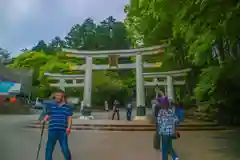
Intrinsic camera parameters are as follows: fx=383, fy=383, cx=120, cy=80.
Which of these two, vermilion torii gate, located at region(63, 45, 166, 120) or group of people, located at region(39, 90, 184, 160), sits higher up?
vermilion torii gate, located at region(63, 45, 166, 120)

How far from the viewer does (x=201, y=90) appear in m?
14.2

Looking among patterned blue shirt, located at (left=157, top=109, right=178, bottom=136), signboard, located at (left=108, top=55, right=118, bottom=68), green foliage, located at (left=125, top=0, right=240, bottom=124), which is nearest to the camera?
patterned blue shirt, located at (left=157, top=109, right=178, bottom=136)

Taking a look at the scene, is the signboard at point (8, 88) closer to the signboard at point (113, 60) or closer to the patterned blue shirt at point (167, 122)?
the patterned blue shirt at point (167, 122)

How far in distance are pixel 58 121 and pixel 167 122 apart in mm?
1624

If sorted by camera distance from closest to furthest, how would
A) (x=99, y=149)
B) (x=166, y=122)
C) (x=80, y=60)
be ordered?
1. (x=166, y=122)
2. (x=99, y=149)
3. (x=80, y=60)

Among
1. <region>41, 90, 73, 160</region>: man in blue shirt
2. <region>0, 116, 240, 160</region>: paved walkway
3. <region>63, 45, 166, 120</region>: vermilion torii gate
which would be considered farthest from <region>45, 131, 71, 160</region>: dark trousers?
<region>63, 45, 166, 120</region>: vermilion torii gate

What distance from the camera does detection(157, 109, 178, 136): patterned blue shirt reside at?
18.9 feet

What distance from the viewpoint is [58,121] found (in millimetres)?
5527

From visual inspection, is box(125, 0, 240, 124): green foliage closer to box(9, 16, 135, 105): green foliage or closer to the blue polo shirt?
box(9, 16, 135, 105): green foliage

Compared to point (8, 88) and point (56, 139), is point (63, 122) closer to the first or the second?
point (56, 139)

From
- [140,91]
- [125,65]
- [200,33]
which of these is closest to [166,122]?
[200,33]

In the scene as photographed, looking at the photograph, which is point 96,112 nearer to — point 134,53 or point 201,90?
point 201,90

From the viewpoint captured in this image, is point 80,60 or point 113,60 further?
point 80,60

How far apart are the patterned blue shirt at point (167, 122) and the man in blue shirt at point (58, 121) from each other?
1375mm
